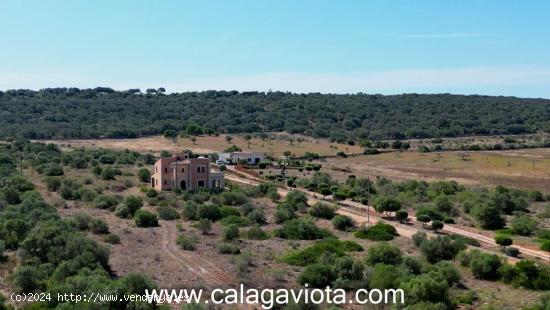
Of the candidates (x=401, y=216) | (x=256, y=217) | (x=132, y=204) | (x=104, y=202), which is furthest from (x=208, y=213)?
(x=401, y=216)

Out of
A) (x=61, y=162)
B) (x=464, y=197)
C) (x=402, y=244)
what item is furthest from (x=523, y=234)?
(x=61, y=162)

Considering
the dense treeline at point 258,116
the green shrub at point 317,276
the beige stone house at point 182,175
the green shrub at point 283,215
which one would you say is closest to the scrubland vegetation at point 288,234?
the green shrub at point 317,276

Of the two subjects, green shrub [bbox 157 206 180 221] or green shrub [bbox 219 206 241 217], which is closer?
green shrub [bbox 157 206 180 221]

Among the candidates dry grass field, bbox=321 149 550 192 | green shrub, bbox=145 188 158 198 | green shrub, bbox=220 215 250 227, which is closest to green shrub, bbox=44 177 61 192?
green shrub, bbox=145 188 158 198

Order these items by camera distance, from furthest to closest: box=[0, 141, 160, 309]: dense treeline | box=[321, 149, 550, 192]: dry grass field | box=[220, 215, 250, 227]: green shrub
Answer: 1. box=[321, 149, 550, 192]: dry grass field
2. box=[220, 215, 250, 227]: green shrub
3. box=[0, 141, 160, 309]: dense treeline

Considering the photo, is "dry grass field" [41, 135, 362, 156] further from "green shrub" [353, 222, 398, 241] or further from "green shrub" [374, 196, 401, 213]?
"green shrub" [353, 222, 398, 241]

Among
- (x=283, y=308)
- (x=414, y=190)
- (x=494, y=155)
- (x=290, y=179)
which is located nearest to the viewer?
(x=283, y=308)

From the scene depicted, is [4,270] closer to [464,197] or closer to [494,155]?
[464,197]
